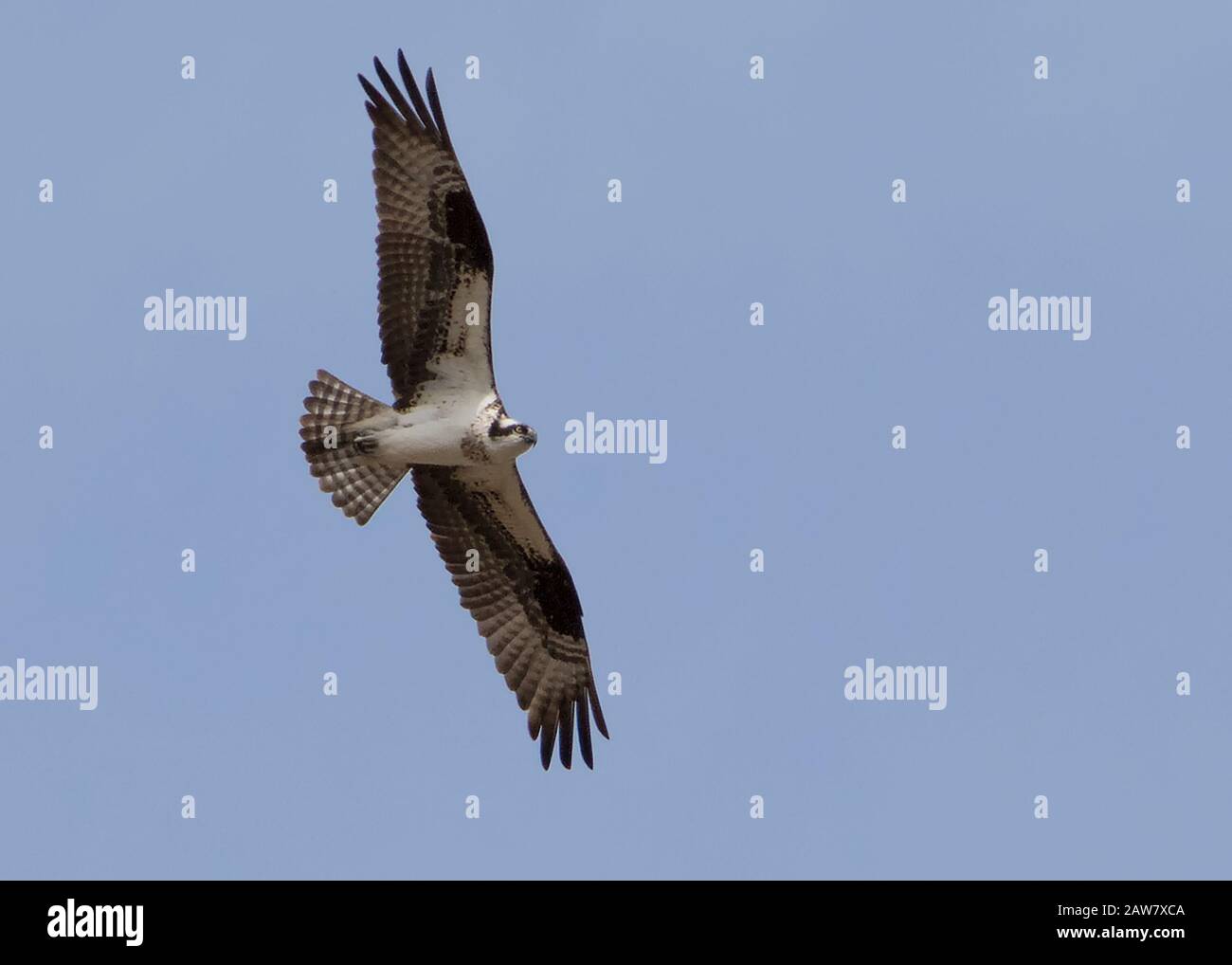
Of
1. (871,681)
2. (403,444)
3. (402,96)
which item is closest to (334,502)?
(403,444)

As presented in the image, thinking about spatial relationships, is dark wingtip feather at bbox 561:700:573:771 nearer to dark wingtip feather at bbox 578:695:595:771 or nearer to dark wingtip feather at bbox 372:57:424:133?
dark wingtip feather at bbox 578:695:595:771

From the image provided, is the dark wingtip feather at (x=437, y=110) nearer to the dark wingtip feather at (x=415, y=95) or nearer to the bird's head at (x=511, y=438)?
the dark wingtip feather at (x=415, y=95)

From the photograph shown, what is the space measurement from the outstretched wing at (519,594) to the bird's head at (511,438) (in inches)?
36.7

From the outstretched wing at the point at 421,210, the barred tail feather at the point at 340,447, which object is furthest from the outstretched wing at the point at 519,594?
the outstretched wing at the point at 421,210

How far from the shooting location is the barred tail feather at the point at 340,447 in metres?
15.5

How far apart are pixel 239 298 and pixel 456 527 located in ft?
→ 8.59

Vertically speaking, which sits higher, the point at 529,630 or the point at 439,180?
the point at 439,180

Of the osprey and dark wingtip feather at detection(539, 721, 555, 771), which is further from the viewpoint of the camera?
dark wingtip feather at detection(539, 721, 555, 771)

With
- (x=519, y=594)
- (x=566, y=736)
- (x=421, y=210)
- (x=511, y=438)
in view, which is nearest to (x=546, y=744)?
(x=566, y=736)

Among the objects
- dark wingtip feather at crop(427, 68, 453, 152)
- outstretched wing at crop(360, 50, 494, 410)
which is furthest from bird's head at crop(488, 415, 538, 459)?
dark wingtip feather at crop(427, 68, 453, 152)

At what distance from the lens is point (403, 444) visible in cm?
1537

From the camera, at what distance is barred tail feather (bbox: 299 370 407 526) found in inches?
611

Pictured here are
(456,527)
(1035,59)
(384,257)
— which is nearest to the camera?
(384,257)
